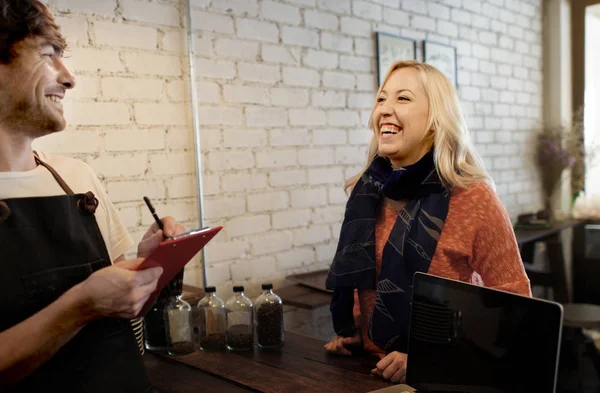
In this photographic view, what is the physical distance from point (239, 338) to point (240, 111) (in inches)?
45.0

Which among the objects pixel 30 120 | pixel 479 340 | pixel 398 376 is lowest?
pixel 398 376

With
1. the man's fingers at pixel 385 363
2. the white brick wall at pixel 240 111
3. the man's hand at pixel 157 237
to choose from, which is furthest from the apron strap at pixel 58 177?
the man's fingers at pixel 385 363

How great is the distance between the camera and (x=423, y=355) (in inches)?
48.1

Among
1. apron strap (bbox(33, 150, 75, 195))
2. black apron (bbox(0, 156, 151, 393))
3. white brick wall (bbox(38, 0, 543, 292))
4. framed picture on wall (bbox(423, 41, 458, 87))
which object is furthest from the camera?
framed picture on wall (bbox(423, 41, 458, 87))

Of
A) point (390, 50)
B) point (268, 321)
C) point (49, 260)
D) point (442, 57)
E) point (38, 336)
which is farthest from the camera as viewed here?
point (442, 57)

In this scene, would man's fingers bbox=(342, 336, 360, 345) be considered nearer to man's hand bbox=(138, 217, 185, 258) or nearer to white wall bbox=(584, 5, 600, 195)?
man's hand bbox=(138, 217, 185, 258)

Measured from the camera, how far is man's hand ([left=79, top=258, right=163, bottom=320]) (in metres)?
1.07

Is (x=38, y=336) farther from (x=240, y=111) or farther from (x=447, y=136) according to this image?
(x=240, y=111)

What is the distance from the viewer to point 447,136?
1.65 m

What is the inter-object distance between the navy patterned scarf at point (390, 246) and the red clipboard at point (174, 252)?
0.61 m

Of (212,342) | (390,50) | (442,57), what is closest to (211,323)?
(212,342)

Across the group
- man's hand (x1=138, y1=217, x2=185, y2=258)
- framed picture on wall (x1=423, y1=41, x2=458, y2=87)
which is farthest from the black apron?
framed picture on wall (x1=423, y1=41, x2=458, y2=87)

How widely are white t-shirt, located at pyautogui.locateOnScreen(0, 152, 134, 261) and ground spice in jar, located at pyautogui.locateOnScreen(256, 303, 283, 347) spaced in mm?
483

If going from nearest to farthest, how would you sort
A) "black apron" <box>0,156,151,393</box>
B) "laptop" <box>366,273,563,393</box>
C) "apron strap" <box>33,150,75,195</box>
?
"laptop" <box>366,273,563,393</box>, "black apron" <box>0,156,151,393</box>, "apron strap" <box>33,150,75,195</box>
